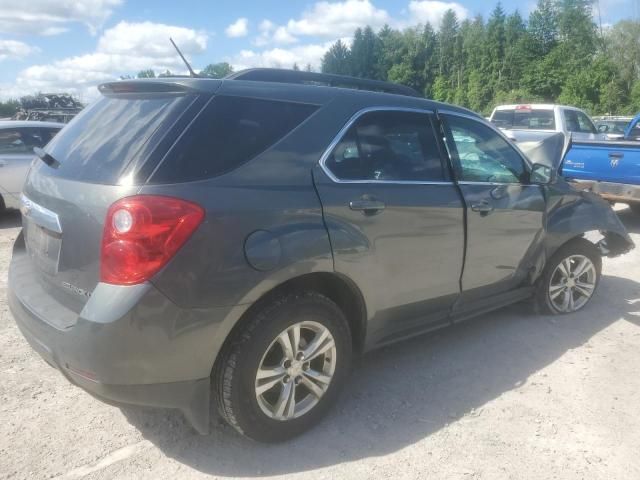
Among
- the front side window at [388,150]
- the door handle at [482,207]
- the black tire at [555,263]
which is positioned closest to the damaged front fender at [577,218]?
the black tire at [555,263]

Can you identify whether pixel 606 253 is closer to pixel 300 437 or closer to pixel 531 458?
pixel 531 458

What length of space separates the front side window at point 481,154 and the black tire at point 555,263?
2.76 ft

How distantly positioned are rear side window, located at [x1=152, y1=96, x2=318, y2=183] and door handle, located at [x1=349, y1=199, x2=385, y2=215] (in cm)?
51

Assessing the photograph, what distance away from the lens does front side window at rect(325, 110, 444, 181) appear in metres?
2.98

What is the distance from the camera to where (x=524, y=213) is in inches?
159

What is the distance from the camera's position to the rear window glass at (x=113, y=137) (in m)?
2.46

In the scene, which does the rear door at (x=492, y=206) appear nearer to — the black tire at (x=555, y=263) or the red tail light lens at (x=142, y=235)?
the black tire at (x=555, y=263)

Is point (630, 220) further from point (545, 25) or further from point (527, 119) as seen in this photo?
point (545, 25)

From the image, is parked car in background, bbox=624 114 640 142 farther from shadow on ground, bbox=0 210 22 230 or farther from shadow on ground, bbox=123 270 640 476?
shadow on ground, bbox=0 210 22 230

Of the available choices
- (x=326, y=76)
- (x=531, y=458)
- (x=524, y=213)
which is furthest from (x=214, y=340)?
(x=524, y=213)

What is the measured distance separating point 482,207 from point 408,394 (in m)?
1.32

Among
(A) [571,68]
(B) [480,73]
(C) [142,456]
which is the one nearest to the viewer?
(C) [142,456]

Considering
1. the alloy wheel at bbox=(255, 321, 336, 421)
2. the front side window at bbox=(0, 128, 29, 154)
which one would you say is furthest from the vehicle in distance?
the front side window at bbox=(0, 128, 29, 154)

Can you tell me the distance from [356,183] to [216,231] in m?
0.92
